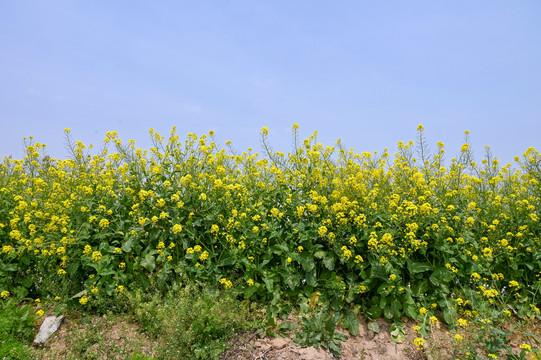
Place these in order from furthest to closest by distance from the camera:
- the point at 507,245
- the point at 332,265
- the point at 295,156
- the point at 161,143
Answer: the point at 161,143
the point at 295,156
the point at 507,245
the point at 332,265

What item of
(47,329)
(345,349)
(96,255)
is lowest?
(345,349)

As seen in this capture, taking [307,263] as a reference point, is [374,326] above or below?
below

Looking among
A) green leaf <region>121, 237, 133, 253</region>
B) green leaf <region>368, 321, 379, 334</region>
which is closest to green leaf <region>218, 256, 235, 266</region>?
green leaf <region>121, 237, 133, 253</region>

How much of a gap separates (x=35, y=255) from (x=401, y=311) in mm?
4605

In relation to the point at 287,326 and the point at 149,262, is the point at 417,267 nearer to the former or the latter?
the point at 287,326

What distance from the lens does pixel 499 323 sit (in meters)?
4.37

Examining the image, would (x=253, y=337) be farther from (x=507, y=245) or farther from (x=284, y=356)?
(x=507, y=245)

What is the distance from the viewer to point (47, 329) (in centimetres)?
453

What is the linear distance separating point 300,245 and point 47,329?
3.12m

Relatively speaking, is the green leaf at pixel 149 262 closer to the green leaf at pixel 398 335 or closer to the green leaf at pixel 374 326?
the green leaf at pixel 374 326

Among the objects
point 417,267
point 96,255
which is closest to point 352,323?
point 417,267

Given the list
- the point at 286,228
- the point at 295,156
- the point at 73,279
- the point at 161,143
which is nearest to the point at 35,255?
the point at 73,279

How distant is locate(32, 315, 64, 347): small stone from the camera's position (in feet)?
14.7

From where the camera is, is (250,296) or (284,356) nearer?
(284,356)
